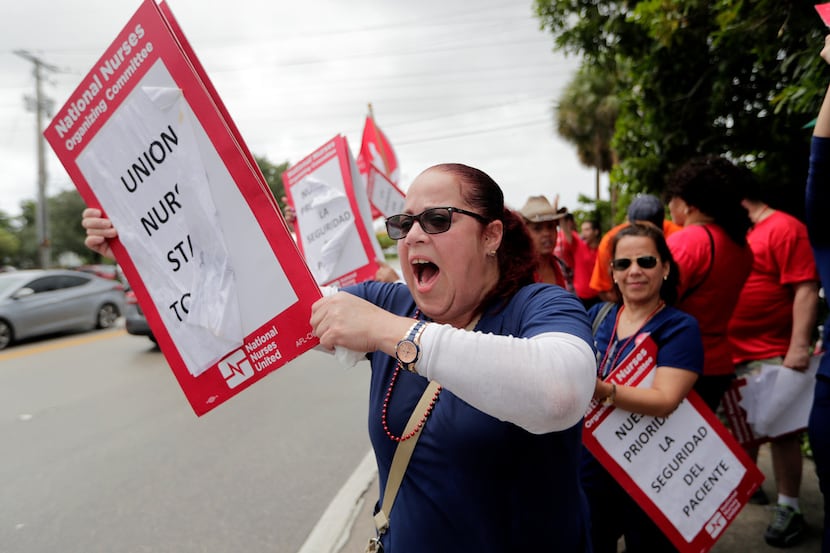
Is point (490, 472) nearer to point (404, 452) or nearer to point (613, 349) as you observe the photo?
point (404, 452)

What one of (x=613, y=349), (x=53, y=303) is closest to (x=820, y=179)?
(x=613, y=349)

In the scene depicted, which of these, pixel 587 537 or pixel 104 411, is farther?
pixel 104 411

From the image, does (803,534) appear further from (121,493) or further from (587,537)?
(121,493)

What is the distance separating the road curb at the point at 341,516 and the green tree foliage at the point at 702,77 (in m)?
3.53

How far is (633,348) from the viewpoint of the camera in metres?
2.31

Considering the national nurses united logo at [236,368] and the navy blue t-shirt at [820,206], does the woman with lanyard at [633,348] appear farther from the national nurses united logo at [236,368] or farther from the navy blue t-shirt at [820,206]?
the national nurses united logo at [236,368]

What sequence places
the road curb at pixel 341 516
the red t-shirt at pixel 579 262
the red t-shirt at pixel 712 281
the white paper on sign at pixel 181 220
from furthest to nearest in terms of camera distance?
the red t-shirt at pixel 579 262 → the road curb at pixel 341 516 → the red t-shirt at pixel 712 281 → the white paper on sign at pixel 181 220

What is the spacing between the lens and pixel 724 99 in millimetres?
4883

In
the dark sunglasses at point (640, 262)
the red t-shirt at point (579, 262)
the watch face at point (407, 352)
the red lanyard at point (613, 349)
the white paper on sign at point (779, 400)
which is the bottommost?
the white paper on sign at point (779, 400)

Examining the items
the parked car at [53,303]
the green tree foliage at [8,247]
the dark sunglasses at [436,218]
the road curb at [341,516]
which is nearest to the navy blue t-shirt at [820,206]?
the dark sunglasses at [436,218]

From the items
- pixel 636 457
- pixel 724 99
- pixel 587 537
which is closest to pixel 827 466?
pixel 636 457

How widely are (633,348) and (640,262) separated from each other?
1.26 ft

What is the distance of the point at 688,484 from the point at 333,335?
172 centimetres

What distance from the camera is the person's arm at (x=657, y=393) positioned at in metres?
2.14
